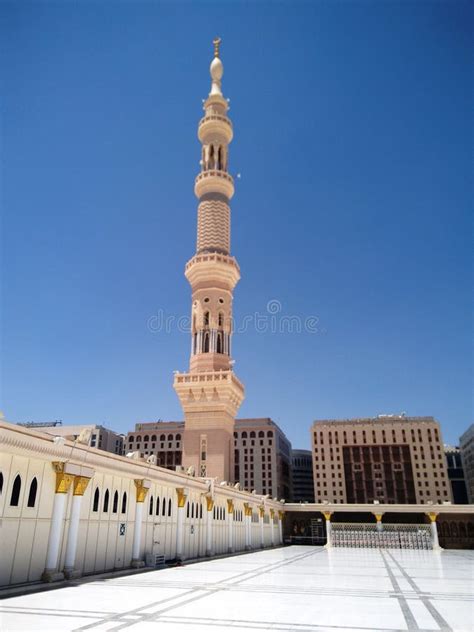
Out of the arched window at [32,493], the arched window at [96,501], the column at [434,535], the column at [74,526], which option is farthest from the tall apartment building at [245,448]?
the arched window at [32,493]

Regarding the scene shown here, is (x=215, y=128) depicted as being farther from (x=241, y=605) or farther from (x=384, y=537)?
(x=241, y=605)

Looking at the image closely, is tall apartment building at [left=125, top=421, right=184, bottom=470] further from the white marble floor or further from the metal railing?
the white marble floor

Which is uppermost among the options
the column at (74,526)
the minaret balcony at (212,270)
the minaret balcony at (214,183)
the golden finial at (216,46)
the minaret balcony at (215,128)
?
the golden finial at (216,46)

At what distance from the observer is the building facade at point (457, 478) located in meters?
133

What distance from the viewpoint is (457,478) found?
13512 cm

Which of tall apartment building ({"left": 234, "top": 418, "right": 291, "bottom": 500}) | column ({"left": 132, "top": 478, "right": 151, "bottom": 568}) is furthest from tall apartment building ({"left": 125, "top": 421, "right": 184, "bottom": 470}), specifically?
column ({"left": 132, "top": 478, "right": 151, "bottom": 568})

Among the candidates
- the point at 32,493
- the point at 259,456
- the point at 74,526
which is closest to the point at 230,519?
the point at 74,526

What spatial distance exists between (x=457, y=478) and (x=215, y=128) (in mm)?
119986

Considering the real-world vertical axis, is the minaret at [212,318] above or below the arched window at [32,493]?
above

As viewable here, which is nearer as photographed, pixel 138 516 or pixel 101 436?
pixel 138 516

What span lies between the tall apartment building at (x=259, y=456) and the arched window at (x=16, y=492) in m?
105

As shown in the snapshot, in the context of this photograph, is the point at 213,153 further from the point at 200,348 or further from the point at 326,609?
the point at 326,609

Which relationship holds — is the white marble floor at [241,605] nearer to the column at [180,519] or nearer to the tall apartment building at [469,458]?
the column at [180,519]

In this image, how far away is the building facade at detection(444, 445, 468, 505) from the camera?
132750 mm
